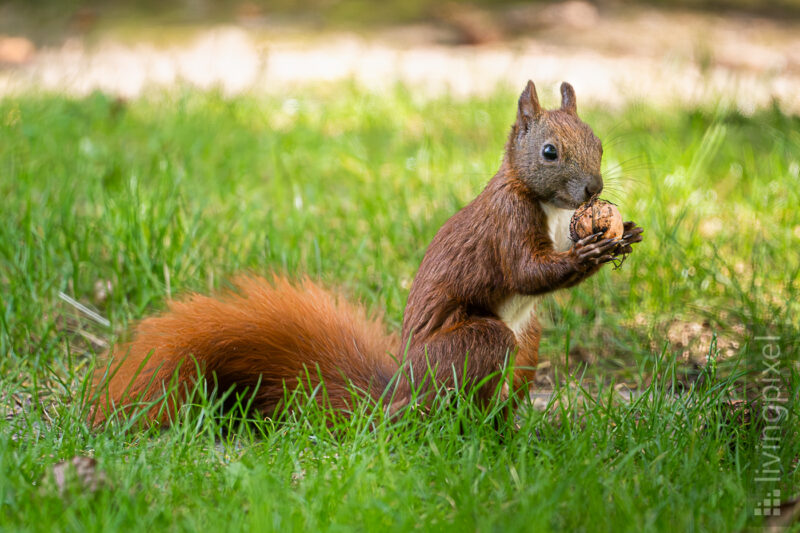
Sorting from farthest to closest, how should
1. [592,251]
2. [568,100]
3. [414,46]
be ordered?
[414,46]
[568,100]
[592,251]

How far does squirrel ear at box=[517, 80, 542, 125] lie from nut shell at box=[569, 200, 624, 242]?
0.26m

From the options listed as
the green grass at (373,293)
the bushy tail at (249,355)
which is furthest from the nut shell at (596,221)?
the bushy tail at (249,355)

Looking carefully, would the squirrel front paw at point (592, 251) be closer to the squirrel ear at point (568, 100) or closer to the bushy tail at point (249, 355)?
the squirrel ear at point (568, 100)

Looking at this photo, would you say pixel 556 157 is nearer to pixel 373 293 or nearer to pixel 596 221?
pixel 596 221

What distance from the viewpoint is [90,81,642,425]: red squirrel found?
6.72 feet

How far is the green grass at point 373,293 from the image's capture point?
1.72 m

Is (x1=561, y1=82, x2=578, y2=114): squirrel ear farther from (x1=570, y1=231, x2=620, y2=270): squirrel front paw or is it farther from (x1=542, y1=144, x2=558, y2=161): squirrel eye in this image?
(x1=570, y1=231, x2=620, y2=270): squirrel front paw

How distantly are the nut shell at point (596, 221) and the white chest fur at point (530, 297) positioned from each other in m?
0.06

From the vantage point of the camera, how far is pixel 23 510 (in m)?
1.71

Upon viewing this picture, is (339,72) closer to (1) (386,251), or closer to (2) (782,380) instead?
(1) (386,251)

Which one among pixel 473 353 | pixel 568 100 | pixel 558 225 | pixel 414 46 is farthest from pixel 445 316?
pixel 414 46

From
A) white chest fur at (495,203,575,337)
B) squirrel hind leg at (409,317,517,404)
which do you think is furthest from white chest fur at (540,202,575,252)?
squirrel hind leg at (409,317,517,404)

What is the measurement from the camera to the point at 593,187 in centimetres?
203

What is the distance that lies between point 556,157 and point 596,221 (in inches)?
6.9
